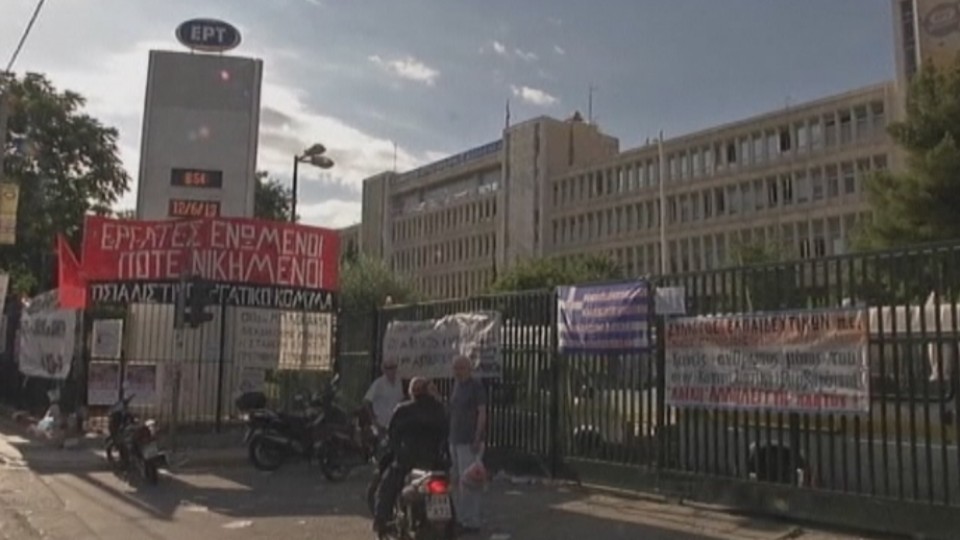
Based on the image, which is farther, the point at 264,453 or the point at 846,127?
the point at 846,127

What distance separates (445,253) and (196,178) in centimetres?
8017

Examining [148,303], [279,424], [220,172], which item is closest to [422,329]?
[279,424]

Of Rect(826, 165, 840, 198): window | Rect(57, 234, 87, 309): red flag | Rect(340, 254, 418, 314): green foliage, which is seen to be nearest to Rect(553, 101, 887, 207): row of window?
Rect(826, 165, 840, 198): window

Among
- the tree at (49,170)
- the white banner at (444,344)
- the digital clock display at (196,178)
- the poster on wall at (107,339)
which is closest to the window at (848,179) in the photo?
the tree at (49,170)

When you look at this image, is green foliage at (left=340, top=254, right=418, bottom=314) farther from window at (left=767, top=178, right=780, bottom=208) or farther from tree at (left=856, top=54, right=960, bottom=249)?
tree at (left=856, top=54, right=960, bottom=249)

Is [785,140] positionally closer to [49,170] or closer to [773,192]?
[773,192]

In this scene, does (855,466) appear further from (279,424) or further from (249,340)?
(249,340)

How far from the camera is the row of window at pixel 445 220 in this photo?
330 ft

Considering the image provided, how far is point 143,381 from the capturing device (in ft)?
65.0

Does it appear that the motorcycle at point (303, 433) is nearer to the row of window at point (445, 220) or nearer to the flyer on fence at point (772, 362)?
the flyer on fence at point (772, 362)

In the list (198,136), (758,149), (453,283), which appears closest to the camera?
(198,136)

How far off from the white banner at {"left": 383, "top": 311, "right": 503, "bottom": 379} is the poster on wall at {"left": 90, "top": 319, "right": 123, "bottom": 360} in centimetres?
663

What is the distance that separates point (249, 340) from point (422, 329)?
5.66 m

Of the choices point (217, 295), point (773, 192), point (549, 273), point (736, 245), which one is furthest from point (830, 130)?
point (217, 295)
